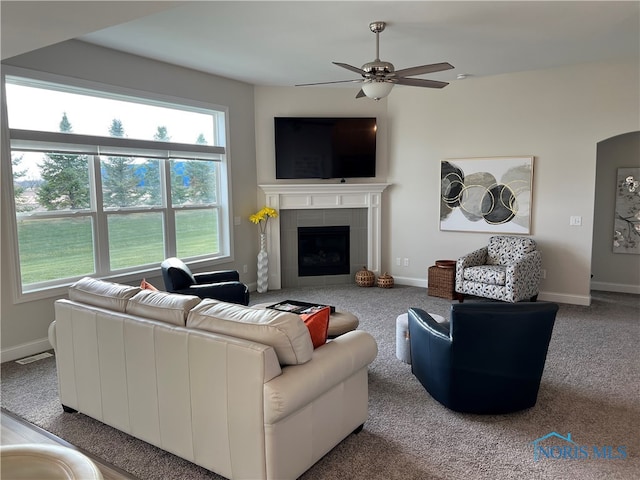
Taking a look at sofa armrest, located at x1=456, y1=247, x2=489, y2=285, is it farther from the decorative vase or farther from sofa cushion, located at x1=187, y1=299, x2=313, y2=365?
sofa cushion, located at x1=187, y1=299, x2=313, y2=365

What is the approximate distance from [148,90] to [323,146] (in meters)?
2.67

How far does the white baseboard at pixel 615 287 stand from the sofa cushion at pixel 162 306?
256 inches

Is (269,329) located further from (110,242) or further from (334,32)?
(110,242)

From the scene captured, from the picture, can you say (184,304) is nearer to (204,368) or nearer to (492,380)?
(204,368)

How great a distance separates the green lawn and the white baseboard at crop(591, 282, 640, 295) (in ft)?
19.0

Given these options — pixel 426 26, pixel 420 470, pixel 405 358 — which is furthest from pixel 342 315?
pixel 426 26

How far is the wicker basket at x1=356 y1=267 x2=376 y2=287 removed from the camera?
7.01m

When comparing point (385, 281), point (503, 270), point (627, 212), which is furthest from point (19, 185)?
point (627, 212)

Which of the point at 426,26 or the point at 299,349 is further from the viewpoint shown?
the point at 426,26

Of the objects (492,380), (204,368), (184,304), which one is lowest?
(492,380)

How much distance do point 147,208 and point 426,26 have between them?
3.72 meters

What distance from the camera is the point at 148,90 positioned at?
529 centimetres

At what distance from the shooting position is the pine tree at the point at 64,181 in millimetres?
4430

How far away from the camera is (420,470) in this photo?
2.49 meters
